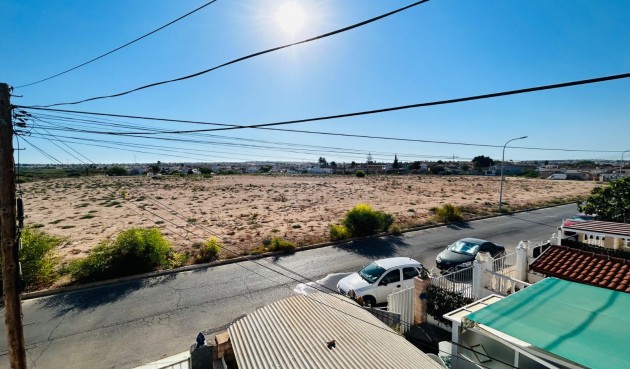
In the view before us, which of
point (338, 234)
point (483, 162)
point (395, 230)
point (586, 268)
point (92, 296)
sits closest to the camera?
point (586, 268)

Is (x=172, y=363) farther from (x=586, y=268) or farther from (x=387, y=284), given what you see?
(x=586, y=268)

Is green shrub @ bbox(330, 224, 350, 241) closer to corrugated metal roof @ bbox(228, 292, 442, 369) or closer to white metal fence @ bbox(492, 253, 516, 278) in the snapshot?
white metal fence @ bbox(492, 253, 516, 278)

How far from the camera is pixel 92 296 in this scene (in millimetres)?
11500

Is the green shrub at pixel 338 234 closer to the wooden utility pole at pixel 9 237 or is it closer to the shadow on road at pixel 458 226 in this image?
the shadow on road at pixel 458 226

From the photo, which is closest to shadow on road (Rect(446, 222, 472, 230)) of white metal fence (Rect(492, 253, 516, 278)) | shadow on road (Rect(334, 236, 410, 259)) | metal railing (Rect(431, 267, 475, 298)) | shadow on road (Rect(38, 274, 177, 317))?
shadow on road (Rect(334, 236, 410, 259))

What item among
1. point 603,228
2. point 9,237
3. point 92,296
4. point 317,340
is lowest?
point 92,296

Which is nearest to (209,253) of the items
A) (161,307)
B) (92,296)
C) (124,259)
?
(124,259)

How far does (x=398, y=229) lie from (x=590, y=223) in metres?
10.2

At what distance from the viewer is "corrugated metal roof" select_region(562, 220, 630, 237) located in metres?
10.8

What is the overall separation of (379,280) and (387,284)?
36 cm

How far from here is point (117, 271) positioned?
517 inches

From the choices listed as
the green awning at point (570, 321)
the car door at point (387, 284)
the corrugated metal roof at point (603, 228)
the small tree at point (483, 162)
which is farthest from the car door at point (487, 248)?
the small tree at point (483, 162)

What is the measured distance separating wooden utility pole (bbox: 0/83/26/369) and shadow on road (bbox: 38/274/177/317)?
215 inches

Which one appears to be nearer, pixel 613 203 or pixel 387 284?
pixel 387 284
